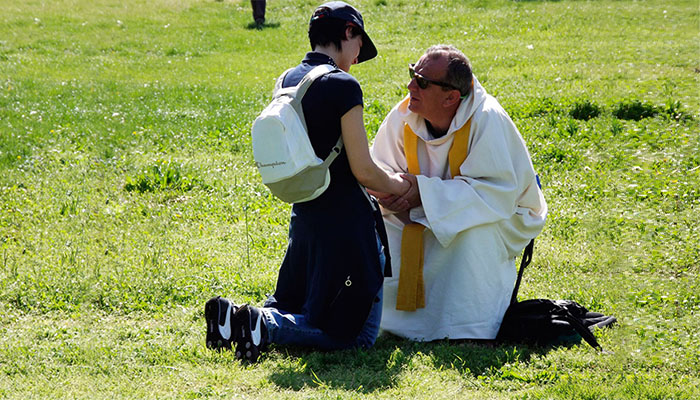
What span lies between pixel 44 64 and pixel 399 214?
40.6ft

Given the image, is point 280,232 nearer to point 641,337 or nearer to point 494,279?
point 494,279

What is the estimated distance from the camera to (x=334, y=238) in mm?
4398

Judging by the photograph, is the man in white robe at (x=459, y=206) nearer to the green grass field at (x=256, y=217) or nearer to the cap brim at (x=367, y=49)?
the green grass field at (x=256, y=217)

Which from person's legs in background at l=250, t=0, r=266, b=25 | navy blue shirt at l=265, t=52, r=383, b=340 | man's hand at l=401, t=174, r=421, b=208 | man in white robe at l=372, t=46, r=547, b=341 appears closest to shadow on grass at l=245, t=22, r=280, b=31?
person's legs in background at l=250, t=0, r=266, b=25

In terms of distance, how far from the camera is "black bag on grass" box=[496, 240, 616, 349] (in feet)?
15.5

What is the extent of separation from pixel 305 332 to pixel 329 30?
1.69 meters

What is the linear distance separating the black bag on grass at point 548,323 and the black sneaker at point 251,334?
1491mm

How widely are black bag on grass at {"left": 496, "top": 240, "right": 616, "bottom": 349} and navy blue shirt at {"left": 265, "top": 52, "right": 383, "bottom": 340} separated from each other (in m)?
0.94

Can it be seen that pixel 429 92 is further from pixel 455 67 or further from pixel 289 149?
pixel 289 149

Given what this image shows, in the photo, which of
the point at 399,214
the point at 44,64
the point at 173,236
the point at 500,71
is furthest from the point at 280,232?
the point at 44,64

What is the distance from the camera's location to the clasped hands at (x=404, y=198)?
4895mm

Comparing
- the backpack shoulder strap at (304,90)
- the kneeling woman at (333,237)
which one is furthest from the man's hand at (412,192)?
the backpack shoulder strap at (304,90)

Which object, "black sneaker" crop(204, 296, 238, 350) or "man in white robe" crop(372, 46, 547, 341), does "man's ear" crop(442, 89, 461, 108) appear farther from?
"black sneaker" crop(204, 296, 238, 350)

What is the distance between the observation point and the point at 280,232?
23.1 feet
